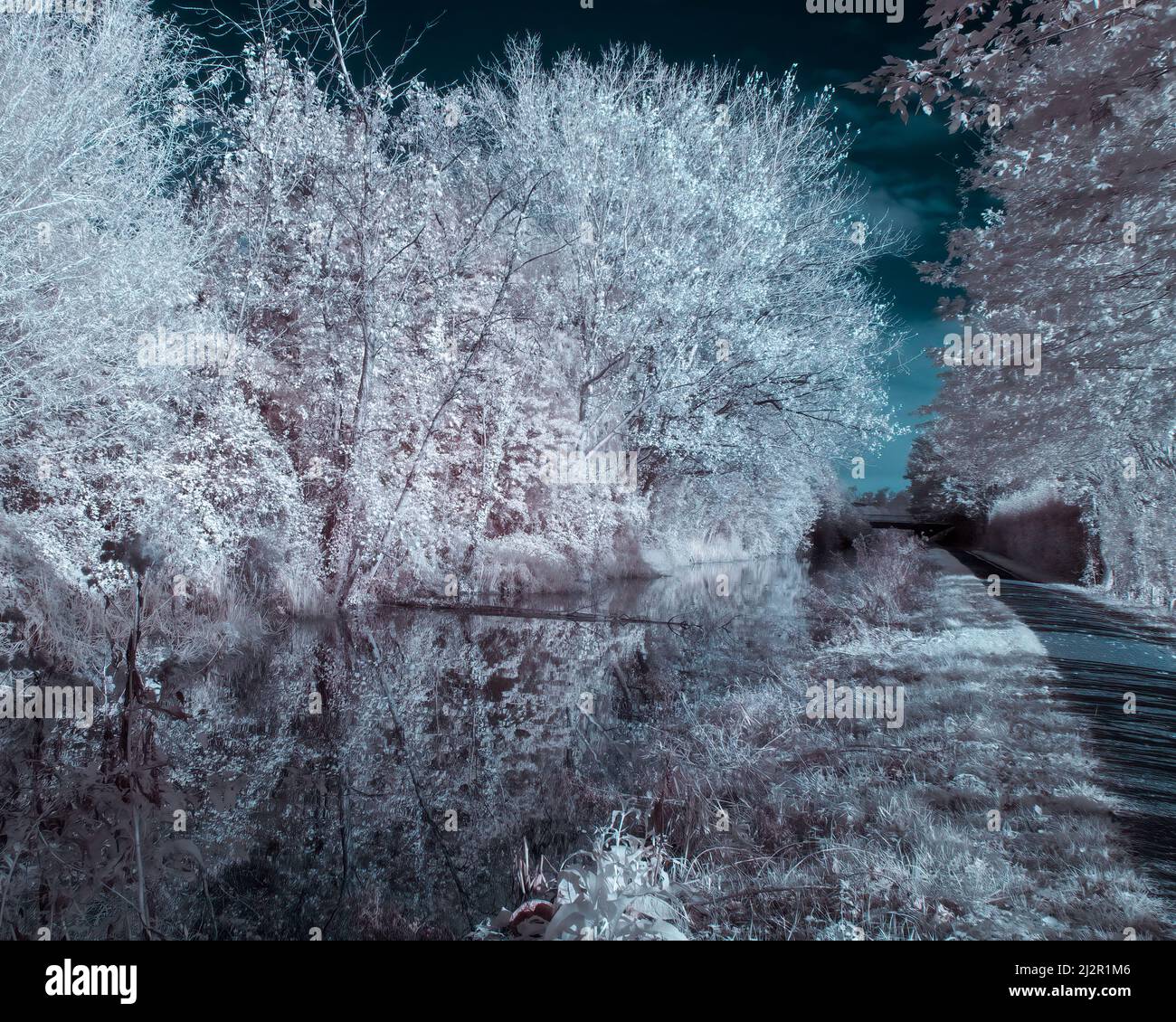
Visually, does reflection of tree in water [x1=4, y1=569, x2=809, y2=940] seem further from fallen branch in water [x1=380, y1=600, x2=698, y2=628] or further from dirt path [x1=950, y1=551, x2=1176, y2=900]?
dirt path [x1=950, y1=551, x2=1176, y2=900]

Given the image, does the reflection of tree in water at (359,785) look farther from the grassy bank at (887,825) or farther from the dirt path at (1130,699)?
the dirt path at (1130,699)

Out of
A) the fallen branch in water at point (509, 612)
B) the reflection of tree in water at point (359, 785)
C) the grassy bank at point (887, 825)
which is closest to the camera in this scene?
the grassy bank at point (887, 825)

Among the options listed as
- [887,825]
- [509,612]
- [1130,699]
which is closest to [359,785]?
[887,825]

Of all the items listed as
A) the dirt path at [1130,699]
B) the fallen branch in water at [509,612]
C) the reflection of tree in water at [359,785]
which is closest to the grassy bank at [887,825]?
the dirt path at [1130,699]

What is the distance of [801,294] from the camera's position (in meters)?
18.8

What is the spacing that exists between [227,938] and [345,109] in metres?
15.2

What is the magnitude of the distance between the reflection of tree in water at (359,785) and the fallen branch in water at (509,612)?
9.71 ft

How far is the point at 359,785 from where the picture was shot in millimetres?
5469

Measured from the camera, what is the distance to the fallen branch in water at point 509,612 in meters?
13.6

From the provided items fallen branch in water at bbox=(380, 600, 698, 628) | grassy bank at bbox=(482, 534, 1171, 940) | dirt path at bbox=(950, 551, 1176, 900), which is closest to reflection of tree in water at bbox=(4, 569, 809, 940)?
grassy bank at bbox=(482, 534, 1171, 940)

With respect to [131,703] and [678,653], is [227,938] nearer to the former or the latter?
[131,703]

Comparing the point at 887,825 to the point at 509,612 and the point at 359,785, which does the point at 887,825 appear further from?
the point at 509,612

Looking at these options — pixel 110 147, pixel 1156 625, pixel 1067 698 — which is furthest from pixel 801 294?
pixel 110 147

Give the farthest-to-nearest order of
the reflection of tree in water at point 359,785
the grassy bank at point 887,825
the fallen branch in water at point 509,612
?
1. the fallen branch in water at point 509,612
2. the reflection of tree in water at point 359,785
3. the grassy bank at point 887,825
